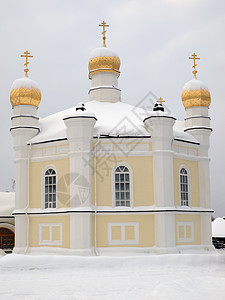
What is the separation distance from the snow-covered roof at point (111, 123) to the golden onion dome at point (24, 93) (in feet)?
4.26

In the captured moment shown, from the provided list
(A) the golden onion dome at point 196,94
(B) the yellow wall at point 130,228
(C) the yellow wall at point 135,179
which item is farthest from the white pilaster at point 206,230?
(A) the golden onion dome at point 196,94

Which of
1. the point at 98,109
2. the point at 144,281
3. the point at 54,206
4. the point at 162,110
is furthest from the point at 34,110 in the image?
the point at 144,281

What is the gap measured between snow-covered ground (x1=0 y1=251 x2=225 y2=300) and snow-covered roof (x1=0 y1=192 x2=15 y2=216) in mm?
8073

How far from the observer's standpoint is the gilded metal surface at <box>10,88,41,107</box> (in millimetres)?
19656

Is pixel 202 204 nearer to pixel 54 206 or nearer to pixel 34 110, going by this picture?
pixel 54 206

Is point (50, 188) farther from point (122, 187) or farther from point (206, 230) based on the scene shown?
point (206, 230)

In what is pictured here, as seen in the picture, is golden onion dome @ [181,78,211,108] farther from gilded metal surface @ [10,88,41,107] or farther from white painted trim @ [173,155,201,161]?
gilded metal surface @ [10,88,41,107]

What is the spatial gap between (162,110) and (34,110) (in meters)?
6.25

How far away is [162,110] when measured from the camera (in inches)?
701

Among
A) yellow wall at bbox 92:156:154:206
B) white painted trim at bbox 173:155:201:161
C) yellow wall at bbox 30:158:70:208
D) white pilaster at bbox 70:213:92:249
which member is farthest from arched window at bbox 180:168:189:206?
yellow wall at bbox 30:158:70:208

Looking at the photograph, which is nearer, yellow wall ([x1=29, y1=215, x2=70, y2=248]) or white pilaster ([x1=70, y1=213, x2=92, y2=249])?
white pilaster ([x1=70, y1=213, x2=92, y2=249])

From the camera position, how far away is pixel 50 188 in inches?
714

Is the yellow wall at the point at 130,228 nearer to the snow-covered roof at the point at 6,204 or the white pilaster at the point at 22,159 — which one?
the white pilaster at the point at 22,159

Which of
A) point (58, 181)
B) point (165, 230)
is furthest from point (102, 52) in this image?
point (165, 230)
